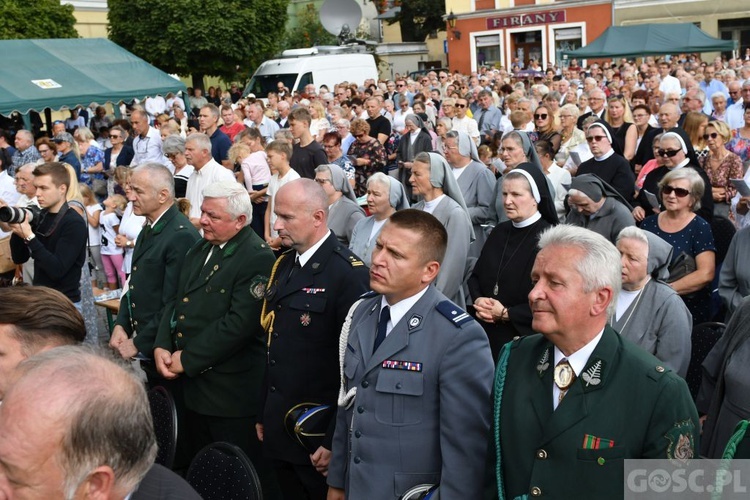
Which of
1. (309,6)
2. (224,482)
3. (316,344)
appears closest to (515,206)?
(316,344)

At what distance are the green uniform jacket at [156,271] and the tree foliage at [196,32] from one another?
2719 centimetres

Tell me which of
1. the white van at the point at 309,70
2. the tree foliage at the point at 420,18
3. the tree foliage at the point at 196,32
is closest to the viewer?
the white van at the point at 309,70

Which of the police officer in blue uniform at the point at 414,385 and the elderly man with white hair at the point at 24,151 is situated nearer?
the police officer in blue uniform at the point at 414,385

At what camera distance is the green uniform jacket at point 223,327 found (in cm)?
476

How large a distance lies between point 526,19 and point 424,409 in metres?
45.5

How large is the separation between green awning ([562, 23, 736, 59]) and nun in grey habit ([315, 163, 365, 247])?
18.2 metres

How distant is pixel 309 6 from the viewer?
1875 inches

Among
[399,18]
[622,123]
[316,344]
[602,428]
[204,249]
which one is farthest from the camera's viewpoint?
[399,18]

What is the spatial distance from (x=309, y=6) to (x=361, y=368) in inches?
1822

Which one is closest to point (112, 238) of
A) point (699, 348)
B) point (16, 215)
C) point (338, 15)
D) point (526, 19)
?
point (16, 215)

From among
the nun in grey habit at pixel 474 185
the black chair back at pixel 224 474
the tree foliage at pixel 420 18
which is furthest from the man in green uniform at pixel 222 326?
the tree foliage at pixel 420 18

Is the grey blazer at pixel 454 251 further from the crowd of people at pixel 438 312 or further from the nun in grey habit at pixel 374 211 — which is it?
the nun in grey habit at pixel 374 211

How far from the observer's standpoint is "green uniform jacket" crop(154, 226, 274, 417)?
4.76 metres

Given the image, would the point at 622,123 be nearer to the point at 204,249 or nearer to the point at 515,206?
the point at 515,206
